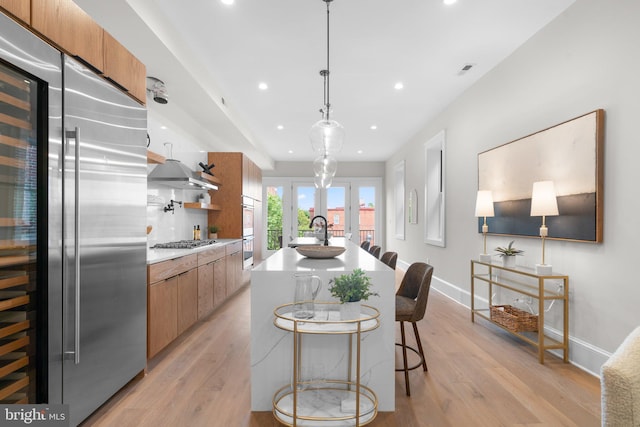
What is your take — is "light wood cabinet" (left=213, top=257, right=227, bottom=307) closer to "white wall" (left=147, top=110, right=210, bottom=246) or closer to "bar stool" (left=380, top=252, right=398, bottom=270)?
"white wall" (left=147, top=110, right=210, bottom=246)

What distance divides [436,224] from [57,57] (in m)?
5.55

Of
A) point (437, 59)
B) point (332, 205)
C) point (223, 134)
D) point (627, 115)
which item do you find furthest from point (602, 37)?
point (332, 205)

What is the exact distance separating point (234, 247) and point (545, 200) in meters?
4.04

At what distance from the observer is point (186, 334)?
3.54 m

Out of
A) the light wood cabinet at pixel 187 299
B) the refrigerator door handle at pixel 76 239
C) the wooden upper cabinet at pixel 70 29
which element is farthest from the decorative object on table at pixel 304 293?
the light wood cabinet at pixel 187 299

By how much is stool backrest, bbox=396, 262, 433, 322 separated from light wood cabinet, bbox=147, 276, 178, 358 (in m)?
1.98

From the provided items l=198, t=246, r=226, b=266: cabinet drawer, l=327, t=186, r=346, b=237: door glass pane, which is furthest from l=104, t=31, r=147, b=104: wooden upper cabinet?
l=327, t=186, r=346, b=237: door glass pane

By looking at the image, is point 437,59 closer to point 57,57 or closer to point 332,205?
point 57,57

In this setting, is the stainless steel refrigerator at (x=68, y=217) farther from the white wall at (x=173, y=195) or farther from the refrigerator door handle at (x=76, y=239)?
the white wall at (x=173, y=195)

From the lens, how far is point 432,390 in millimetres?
2324

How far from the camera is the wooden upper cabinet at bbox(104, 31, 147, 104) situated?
2.08 m

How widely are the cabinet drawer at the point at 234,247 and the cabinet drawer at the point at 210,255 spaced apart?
Result: 0.24 metres

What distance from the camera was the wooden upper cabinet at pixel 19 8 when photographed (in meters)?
1.37

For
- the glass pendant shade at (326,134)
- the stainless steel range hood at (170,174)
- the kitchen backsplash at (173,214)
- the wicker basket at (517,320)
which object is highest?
the glass pendant shade at (326,134)
